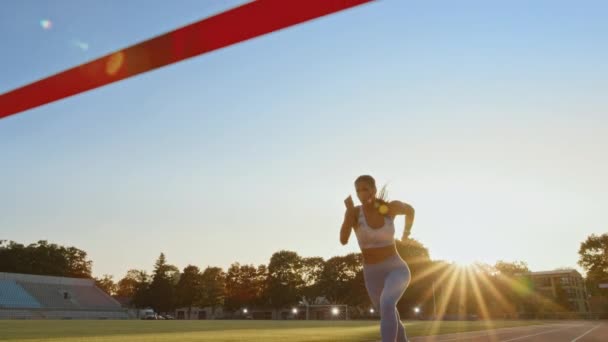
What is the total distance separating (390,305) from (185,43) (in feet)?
9.97

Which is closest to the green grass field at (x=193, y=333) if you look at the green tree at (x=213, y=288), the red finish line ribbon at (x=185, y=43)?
the red finish line ribbon at (x=185, y=43)

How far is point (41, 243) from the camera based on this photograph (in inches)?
3807

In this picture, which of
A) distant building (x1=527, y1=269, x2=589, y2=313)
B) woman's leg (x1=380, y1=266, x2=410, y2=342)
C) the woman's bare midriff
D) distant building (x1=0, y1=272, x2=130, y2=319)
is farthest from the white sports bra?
distant building (x1=527, y1=269, x2=589, y2=313)

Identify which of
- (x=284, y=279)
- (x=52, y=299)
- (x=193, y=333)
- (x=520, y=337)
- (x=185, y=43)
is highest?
(x=284, y=279)

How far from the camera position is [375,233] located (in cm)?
424

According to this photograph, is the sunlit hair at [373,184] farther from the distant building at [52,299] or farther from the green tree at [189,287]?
the green tree at [189,287]

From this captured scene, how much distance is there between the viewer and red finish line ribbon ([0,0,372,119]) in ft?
4.91

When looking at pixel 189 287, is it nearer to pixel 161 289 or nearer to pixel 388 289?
pixel 161 289

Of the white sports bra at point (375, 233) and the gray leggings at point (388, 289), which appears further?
the white sports bra at point (375, 233)

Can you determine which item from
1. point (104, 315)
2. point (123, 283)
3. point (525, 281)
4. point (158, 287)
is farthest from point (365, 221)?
point (123, 283)

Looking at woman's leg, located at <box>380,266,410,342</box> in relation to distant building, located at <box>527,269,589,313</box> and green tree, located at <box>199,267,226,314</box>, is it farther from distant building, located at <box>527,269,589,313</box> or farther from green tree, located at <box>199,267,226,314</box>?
distant building, located at <box>527,269,589,313</box>

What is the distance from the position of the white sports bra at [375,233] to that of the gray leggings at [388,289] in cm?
16

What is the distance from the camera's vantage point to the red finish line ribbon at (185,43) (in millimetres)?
1497

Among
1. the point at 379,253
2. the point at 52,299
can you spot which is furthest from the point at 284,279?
the point at 379,253
